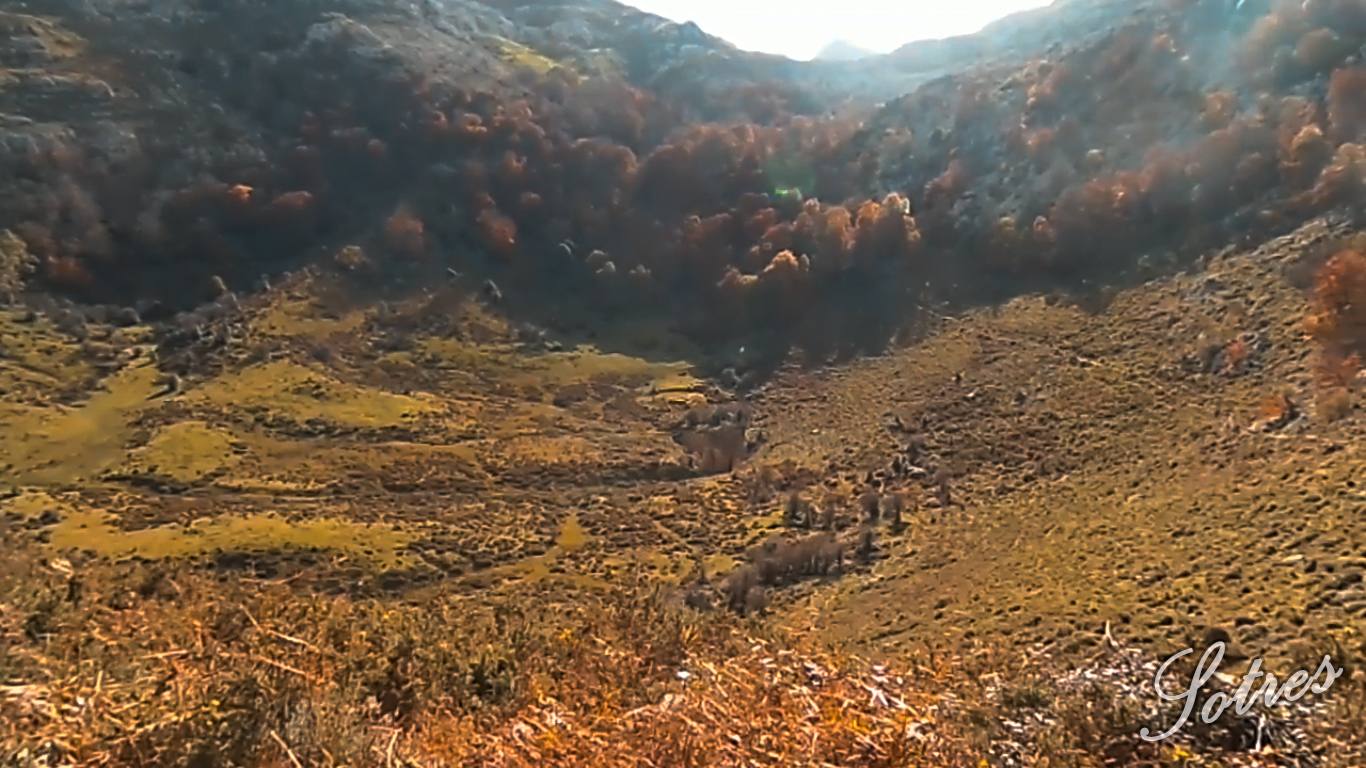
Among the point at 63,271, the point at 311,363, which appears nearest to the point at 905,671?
the point at 311,363

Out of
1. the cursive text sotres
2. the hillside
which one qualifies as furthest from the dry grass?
the cursive text sotres

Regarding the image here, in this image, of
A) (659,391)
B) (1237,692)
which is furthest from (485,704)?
(659,391)

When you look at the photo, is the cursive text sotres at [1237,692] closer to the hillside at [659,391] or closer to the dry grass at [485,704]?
the hillside at [659,391]

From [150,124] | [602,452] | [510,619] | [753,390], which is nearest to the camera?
[510,619]

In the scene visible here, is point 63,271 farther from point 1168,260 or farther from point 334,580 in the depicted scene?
point 1168,260

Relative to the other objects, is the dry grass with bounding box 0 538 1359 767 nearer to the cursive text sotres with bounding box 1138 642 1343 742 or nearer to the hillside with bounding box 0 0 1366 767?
the hillside with bounding box 0 0 1366 767

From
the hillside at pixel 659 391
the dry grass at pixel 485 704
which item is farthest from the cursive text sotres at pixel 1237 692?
the dry grass at pixel 485 704
